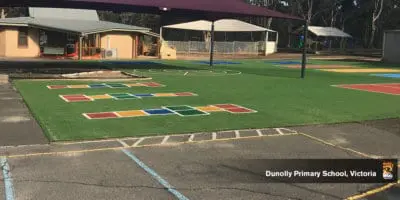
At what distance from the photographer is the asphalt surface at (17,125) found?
366 inches

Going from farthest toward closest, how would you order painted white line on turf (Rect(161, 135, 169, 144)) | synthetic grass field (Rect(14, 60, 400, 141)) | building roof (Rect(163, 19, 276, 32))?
building roof (Rect(163, 19, 276, 32)), synthetic grass field (Rect(14, 60, 400, 141)), painted white line on turf (Rect(161, 135, 169, 144))

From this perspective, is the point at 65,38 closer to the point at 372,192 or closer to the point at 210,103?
the point at 210,103

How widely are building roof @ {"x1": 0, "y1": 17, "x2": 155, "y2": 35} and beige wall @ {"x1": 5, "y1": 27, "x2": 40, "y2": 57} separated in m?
0.88

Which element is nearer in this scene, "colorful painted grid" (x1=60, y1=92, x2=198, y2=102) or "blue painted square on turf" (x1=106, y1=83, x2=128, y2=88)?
"colorful painted grid" (x1=60, y1=92, x2=198, y2=102)

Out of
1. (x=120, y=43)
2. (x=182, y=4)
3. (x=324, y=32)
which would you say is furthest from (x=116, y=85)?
(x=324, y=32)

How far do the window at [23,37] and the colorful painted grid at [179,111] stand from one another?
31.8 m

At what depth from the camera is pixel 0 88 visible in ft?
58.4

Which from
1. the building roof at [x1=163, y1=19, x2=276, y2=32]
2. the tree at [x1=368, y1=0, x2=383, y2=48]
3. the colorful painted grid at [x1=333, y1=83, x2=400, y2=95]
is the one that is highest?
the tree at [x1=368, y1=0, x2=383, y2=48]

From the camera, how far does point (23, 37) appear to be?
4200cm

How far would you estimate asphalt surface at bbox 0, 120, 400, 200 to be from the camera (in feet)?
21.5

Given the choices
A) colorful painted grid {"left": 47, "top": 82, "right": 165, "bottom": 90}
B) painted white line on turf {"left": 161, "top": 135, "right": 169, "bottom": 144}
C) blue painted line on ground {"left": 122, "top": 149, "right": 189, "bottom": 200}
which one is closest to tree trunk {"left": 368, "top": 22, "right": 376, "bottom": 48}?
colorful painted grid {"left": 47, "top": 82, "right": 165, "bottom": 90}

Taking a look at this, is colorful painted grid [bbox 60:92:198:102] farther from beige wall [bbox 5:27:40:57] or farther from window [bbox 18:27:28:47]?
window [bbox 18:27:28:47]

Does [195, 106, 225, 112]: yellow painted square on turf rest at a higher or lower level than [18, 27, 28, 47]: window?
lower

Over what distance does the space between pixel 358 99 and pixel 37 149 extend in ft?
39.3
